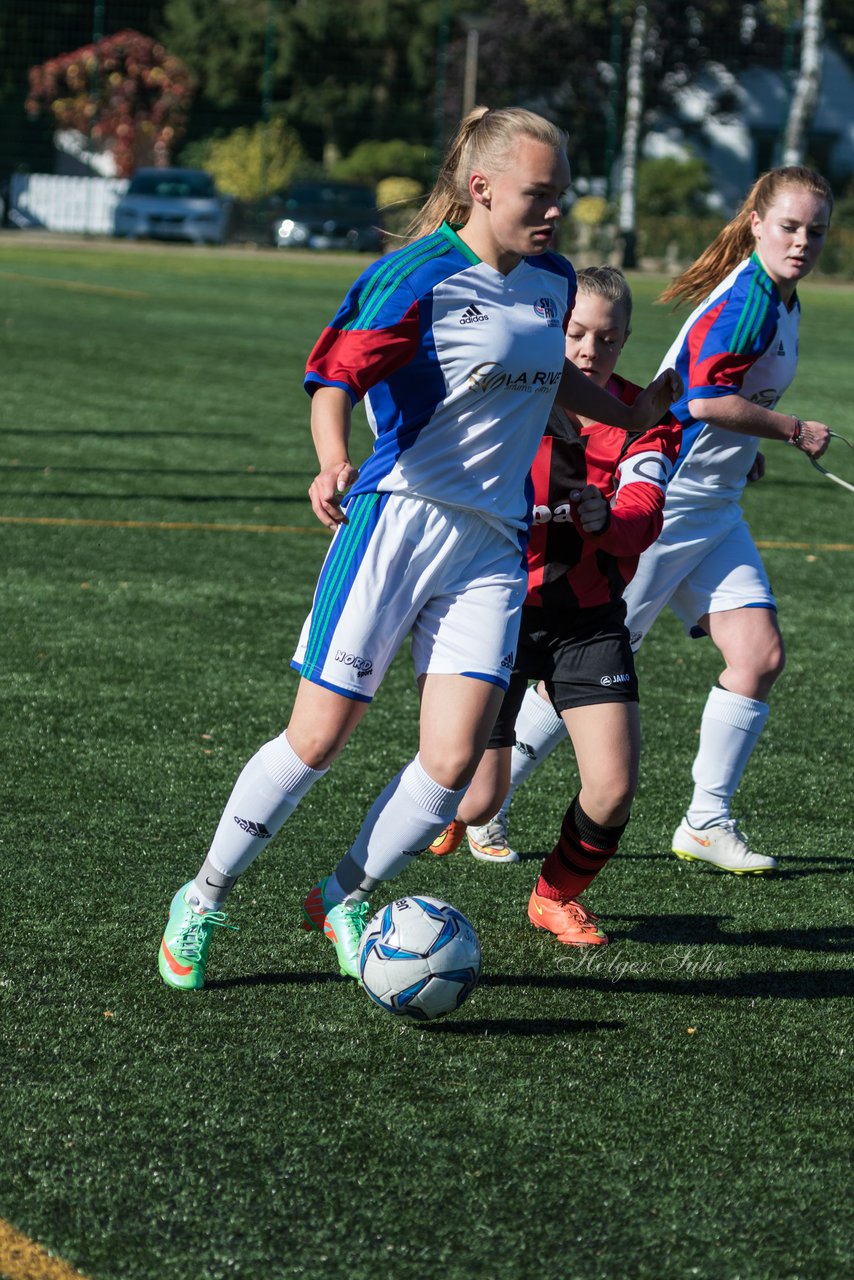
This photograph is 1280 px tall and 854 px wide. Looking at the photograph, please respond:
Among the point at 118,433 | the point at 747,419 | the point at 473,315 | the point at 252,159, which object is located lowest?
the point at 252,159

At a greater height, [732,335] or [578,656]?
[732,335]

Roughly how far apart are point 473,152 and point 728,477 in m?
1.78

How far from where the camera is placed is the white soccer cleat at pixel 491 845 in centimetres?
518

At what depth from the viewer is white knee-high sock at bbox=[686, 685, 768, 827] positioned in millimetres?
5367

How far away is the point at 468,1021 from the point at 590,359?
167 cm

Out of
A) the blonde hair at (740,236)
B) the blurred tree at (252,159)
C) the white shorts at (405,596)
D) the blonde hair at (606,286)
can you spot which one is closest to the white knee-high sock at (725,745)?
the blonde hair at (740,236)

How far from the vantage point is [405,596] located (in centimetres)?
388

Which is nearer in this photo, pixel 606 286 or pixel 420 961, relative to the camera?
pixel 420 961

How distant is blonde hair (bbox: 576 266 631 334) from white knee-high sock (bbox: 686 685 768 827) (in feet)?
4.53

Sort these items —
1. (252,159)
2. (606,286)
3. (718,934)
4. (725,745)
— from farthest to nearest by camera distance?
1. (252,159)
2. (725,745)
3. (718,934)
4. (606,286)

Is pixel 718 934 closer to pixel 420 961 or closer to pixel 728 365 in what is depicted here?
pixel 420 961

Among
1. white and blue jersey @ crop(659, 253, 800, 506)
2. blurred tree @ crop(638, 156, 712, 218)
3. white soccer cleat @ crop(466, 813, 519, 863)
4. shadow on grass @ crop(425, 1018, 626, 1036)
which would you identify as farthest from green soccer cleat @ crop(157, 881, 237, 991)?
blurred tree @ crop(638, 156, 712, 218)

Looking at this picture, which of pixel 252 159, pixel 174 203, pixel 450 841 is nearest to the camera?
pixel 450 841

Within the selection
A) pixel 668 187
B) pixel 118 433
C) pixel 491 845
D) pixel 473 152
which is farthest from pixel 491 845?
pixel 668 187
